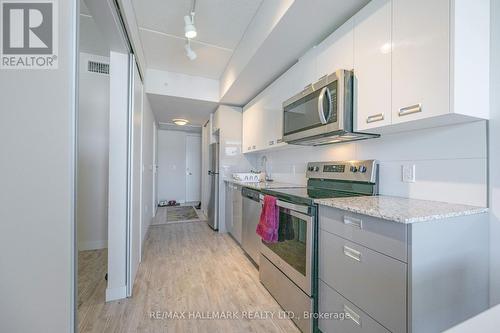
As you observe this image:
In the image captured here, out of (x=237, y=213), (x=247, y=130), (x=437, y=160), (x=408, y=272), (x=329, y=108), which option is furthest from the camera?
(x=247, y=130)

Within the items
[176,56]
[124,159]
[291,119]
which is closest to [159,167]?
[176,56]

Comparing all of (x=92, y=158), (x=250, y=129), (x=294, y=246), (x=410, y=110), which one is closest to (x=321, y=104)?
(x=410, y=110)

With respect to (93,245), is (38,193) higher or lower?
higher

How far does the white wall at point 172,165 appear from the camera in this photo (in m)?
6.03

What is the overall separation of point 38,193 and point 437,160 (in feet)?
6.26

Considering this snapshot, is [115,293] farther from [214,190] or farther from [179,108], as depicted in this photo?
[179,108]

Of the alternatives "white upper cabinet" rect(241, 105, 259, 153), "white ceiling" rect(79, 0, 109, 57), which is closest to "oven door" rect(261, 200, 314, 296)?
"white upper cabinet" rect(241, 105, 259, 153)

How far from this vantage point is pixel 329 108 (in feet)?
5.10

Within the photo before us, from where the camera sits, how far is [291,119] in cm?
208

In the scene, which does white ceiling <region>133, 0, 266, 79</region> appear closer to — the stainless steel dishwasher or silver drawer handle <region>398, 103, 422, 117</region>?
silver drawer handle <region>398, 103, 422, 117</region>

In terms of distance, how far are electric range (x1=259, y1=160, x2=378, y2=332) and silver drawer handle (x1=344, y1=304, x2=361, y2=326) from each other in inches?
9.0

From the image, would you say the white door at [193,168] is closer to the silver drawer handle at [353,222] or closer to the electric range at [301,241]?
the electric range at [301,241]

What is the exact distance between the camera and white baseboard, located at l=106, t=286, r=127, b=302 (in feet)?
5.69

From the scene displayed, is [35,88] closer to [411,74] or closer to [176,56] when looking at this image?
[411,74]
